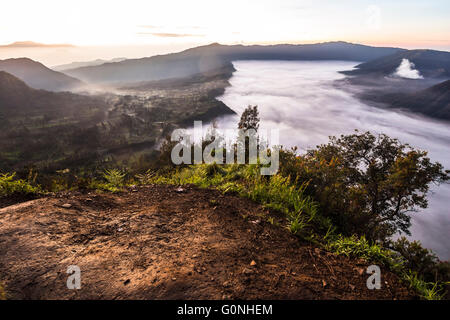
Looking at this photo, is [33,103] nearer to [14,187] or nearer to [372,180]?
[14,187]

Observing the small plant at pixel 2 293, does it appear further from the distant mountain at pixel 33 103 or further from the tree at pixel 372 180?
the distant mountain at pixel 33 103

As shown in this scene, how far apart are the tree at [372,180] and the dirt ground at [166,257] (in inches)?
77.7

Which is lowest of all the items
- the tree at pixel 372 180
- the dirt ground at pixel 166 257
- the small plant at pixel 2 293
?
the tree at pixel 372 180

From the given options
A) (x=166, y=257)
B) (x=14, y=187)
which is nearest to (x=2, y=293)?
(x=166, y=257)

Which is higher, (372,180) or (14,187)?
(14,187)

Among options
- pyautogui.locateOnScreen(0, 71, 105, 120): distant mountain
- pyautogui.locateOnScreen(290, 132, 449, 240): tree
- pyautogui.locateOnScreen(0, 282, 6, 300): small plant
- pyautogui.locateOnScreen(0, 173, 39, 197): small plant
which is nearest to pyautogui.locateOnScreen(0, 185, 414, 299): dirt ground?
pyautogui.locateOnScreen(0, 282, 6, 300): small plant

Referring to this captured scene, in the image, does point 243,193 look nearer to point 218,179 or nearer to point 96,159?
point 218,179

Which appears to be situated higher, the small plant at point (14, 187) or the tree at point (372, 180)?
the small plant at point (14, 187)

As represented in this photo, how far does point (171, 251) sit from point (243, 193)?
2565 millimetres

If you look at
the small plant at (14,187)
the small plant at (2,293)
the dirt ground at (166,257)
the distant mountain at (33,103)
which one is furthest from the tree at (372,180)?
the distant mountain at (33,103)

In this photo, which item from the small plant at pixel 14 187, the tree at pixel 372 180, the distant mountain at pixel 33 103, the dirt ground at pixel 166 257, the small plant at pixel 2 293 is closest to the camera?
the small plant at pixel 2 293

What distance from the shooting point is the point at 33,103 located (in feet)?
573

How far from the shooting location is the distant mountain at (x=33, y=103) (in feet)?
531

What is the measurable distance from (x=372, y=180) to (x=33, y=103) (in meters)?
231
